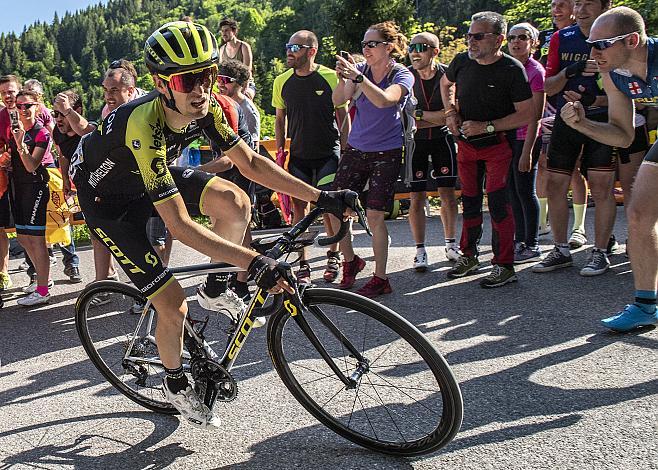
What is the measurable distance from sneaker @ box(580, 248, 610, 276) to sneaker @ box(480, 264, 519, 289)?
25.3 inches

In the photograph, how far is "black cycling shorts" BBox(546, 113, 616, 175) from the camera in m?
6.60

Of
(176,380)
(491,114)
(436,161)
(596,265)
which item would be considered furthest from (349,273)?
(176,380)

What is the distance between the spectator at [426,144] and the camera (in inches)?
285

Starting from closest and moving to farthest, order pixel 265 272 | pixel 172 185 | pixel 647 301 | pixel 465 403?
pixel 265 272
pixel 172 185
pixel 465 403
pixel 647 301

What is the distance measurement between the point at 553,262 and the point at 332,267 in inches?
83.8

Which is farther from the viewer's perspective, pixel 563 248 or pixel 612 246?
pixel 612 246

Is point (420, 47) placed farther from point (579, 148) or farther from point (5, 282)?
point (5, 282)

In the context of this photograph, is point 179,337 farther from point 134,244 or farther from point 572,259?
point 572,259

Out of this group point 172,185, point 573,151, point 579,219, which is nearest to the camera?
point 172,185

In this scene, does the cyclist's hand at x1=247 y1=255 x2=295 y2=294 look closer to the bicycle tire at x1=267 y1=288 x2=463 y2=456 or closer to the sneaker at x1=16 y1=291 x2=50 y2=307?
the bicycle tire at x1=267 y1=288 x2=463 y2=456

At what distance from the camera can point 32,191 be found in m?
7.21

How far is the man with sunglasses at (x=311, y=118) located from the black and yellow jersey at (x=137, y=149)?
2.96m

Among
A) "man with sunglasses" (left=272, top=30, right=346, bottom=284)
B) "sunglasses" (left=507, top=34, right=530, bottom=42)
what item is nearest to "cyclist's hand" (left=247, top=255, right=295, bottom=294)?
"man with sunglasses" (left=272, top=30, right=346, bottom=284)

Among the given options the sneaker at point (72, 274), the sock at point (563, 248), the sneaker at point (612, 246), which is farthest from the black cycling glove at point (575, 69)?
the sneaker at point (72, 274)
